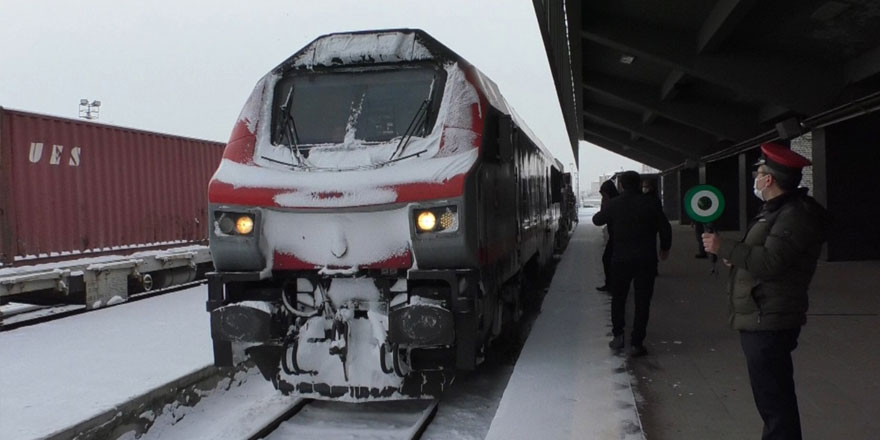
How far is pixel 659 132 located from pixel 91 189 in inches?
768

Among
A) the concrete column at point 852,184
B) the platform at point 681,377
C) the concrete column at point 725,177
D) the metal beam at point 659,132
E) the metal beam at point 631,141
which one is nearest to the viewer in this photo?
the platform at point 681,377

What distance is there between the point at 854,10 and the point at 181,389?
1022cm

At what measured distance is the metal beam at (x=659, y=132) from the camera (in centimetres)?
2395

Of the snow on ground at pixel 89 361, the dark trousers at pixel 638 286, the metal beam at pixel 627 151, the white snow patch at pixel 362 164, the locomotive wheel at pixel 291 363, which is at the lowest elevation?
the snow on ground at pixel 89 361

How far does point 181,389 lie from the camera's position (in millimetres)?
5652

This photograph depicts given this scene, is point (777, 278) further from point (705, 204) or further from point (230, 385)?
point (230, 385)

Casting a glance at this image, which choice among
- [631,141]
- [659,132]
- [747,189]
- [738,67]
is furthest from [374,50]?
[631,141]

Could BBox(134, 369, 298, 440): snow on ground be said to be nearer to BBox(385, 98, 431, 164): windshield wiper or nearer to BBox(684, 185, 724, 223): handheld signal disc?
BBox(385, 98, 431, 164): windshield wiper

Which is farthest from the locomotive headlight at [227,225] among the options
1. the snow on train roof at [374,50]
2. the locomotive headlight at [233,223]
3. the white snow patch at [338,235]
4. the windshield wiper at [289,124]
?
the snow on train roof at [374,50]

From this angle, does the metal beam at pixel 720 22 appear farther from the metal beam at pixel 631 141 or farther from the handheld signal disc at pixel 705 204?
the metal beam at pixel 631 141

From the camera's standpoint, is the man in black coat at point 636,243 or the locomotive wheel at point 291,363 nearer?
the locomotive wheel at point 291,363

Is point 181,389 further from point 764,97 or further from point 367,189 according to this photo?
point 764,97

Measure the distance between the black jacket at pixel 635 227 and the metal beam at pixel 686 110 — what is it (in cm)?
1326

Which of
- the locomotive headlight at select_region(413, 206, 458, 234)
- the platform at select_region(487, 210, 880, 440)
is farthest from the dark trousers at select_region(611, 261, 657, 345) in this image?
the locomotive headlight at select_region(413, 206, 458, 234)
